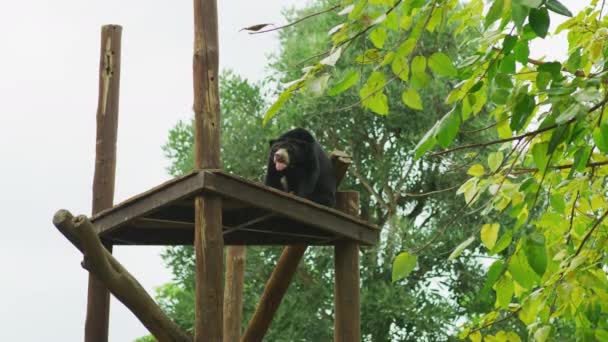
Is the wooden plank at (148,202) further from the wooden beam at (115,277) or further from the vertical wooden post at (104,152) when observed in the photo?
the vertical wooden post at (104,152)

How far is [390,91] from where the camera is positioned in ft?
71.5

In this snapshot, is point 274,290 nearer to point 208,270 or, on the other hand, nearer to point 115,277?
point 208,270

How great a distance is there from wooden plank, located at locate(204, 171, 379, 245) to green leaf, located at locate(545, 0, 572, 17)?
11.3ft

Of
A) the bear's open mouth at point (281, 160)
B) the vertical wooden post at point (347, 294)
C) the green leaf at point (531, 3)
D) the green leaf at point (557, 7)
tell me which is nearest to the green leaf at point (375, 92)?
the green leaf at point (557, 7)

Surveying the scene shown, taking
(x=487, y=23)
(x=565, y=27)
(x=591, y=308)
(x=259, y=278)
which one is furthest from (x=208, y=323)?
(x=259, y=278)

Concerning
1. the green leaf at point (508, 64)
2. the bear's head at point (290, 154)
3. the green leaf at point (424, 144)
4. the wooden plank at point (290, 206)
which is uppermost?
the bear's head at point (290, 154)

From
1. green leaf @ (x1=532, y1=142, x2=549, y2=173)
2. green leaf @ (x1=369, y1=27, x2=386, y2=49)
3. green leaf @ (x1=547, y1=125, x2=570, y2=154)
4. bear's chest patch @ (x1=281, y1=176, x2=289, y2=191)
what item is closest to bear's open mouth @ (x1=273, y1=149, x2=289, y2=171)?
bear's chest patch @ (x1=281, y1=176, x2=289, y2=191)

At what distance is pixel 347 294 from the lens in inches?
304

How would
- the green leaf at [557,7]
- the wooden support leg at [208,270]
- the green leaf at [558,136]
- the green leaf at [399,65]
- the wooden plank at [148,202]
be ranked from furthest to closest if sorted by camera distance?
the wooden plank at [148,202] < the wooden support leg at [208,270] < the green leaf at [399,65] < the green leaf at [558,136] < the green leaf at [557,7]

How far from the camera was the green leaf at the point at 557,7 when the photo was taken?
3.52 metres

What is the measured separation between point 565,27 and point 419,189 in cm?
1617

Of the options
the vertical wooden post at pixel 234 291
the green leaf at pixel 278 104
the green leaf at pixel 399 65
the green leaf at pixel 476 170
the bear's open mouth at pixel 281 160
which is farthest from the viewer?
the vertical wooden post at pixel 234 291

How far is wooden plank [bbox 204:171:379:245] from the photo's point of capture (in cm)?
670

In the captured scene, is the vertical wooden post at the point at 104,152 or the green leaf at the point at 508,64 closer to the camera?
the green leaf at the point at 508,64
